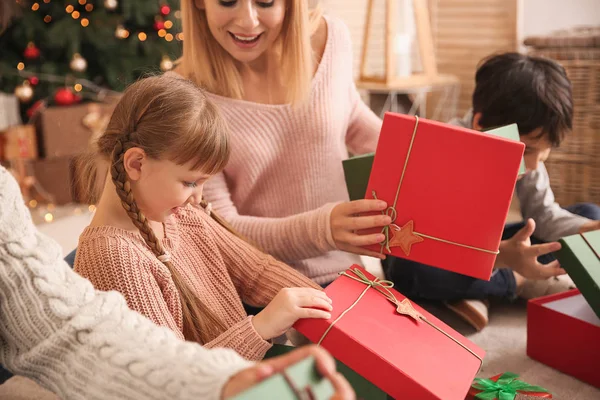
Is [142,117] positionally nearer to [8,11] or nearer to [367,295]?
[367,295]

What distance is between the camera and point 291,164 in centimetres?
139


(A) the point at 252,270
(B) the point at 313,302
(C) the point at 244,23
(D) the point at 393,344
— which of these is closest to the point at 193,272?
(A) the point at 252,270

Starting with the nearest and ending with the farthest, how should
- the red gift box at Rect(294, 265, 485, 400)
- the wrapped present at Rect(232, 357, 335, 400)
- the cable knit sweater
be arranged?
the wrapped present at Rect(232, 357, 335, 400) < the cable knit sweater < the red gift box at Rect(294, 265, 485, 400)

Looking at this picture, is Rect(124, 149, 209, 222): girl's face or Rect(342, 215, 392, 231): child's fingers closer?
Rect(124, 149, 209, 222): girl's face

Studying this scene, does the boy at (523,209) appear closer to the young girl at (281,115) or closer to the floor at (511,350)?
the floor at (511,350)

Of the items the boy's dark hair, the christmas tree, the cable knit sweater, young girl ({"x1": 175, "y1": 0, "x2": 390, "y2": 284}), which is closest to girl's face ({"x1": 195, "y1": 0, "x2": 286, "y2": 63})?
young girl ({"x1": 175, "y1": 0, "x2": 390, "y2": 284})

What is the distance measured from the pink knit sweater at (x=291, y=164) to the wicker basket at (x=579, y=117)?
3.51ft

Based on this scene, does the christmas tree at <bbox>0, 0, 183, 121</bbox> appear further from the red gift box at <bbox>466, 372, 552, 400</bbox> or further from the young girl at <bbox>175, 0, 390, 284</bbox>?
the red gift box at <bbox>466, 372, 552, 400</bbox>

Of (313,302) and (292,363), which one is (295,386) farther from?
(313,302)

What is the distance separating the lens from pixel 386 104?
2.86 m

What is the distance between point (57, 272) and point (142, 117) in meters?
0.28

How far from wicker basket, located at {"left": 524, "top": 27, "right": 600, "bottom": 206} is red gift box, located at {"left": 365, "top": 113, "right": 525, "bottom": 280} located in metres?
1.39

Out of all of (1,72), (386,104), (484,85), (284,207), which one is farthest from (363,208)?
(1,72)

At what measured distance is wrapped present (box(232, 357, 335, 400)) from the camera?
524 mm
